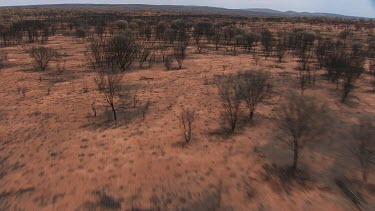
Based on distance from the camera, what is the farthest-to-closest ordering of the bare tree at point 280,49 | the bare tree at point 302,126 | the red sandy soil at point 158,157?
the bare tree at point 280,49
the bare tree at point 302,126
the red sandy soil at point 158,157

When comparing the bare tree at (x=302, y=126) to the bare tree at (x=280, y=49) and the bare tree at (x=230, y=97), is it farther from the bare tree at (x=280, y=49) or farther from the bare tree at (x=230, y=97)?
the bare tree at (x=280, y=49)

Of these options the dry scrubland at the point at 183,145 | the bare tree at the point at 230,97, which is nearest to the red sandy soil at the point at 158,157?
the dry scrubland at the point at 183,145

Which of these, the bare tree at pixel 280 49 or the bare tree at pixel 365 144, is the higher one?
the bare tree at pixel 280 49

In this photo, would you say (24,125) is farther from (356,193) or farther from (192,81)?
(356,193)

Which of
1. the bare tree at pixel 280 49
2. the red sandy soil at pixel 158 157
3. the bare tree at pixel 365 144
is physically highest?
the bare tree at pixel 280 49

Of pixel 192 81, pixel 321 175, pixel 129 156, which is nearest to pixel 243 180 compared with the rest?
pixel 321 175

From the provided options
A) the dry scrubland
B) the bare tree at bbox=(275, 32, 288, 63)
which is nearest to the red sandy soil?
the dry scrubland

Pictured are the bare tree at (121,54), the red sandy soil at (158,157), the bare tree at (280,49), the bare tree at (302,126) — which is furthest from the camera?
the bare tree at (280,49)
